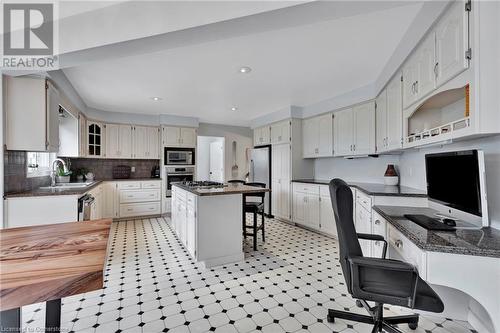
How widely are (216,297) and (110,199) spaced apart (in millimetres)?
3702

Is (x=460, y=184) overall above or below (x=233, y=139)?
below

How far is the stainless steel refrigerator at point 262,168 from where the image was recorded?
5.17 metres

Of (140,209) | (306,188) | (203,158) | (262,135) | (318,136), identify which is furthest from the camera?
(203,158)

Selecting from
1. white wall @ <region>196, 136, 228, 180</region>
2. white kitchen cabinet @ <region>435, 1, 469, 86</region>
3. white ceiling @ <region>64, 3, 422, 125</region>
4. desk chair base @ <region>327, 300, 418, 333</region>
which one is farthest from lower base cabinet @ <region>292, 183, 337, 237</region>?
white wall @ <region>196, 136, 228, 180</region>

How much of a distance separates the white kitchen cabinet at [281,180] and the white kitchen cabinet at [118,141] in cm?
325

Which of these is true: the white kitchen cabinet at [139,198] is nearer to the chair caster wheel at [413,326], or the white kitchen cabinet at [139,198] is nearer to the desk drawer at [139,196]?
the desk drawer at [139,196]

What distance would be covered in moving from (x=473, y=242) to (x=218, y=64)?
269 centimetres

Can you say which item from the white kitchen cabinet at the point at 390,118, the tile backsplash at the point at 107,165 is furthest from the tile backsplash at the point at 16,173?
the white kitchen cabinet at the point at 390,118

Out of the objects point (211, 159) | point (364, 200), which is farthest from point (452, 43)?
point (211, 159)

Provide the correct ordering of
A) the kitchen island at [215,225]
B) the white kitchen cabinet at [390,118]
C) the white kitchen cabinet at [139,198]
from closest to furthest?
the white kitchen cabinet at [390,118], the kitchen island at [215,225], the white kitchen cabinet at [139,198]

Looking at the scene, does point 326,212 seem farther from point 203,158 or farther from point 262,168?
point 203,158

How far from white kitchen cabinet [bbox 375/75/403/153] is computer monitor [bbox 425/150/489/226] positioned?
0.65 m

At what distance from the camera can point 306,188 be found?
4258 millimetres

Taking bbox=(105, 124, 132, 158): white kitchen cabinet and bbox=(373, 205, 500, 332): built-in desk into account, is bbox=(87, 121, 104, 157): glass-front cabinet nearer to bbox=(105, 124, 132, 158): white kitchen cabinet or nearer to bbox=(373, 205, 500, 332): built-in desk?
bbox=(105, 124, 132, 158): white kitchen cabinet
